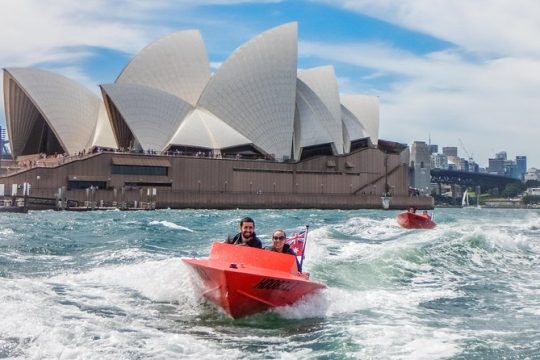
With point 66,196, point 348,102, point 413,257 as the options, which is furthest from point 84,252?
point 348,102

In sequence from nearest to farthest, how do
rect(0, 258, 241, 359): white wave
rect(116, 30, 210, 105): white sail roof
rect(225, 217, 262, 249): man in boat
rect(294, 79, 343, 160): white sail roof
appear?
rect(0, 258, 241, 359): white wave → rect(225, 217, 262, 249): man in boat → rect(116, 30, 210, 105): white sail roof → rect(294, 79, 343, 160): white sail roof

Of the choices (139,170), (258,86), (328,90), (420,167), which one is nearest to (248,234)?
(139,170)

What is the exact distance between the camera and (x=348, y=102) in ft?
257

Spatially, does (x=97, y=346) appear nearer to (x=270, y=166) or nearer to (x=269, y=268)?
(x=269, y=268)

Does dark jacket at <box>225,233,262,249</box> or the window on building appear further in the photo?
the window on building

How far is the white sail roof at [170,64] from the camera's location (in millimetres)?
61125

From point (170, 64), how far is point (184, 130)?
6104 mm

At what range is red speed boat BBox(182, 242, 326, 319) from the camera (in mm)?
8211

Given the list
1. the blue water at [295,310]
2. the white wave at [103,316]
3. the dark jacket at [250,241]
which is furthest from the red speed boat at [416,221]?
the dark jacket at [250,241]

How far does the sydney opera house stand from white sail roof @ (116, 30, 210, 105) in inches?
3.6

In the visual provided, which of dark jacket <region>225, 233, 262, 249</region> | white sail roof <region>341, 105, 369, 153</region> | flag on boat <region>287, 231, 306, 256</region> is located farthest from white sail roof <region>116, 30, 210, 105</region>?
dark jacket <region>225, 233, 262, 249</region>

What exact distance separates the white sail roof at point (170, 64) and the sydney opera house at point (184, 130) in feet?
0.30

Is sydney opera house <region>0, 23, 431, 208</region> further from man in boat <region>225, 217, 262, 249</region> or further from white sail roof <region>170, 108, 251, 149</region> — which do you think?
man in boat <region>225, 217, 262, 249</region>

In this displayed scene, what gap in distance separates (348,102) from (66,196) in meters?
36.6
